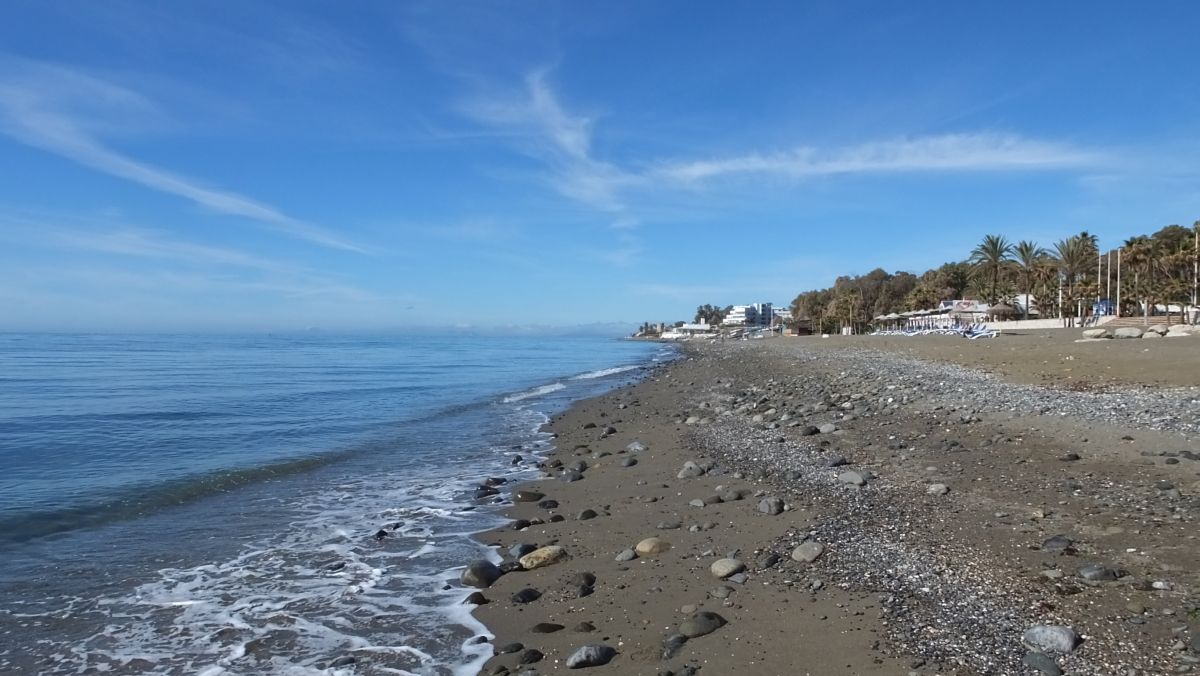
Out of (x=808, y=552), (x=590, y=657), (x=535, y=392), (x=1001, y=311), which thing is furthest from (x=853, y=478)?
(x=1001, y=311)

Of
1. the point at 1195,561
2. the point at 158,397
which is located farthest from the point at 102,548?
the point at 158,397

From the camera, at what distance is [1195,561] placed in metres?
5.69

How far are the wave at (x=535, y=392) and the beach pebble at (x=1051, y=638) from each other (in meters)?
24.3

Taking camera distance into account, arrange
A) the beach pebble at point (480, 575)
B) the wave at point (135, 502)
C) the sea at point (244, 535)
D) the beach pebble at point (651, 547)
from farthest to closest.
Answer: the wave at point (135, 502)
the beach pebble at point (651, 547)
the beach pebble at point (480, 575)
the sea at point (244, 535)

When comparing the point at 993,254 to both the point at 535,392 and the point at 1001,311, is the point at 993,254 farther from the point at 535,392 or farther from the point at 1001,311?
the point at 535,392

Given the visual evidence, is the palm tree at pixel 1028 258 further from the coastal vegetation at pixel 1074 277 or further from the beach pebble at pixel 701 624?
the beach pebble at pixel 701 624

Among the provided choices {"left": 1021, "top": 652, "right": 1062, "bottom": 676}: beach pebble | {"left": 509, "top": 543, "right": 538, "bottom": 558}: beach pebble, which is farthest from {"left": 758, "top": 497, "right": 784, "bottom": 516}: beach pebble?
{"left": 1021, "top": 652, "right": 1062, "bottom": 676}: beach pebble

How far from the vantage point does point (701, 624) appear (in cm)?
554

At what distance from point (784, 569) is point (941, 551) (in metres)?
1.51

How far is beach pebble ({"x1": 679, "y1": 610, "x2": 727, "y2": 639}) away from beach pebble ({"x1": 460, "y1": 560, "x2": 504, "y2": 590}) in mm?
2544

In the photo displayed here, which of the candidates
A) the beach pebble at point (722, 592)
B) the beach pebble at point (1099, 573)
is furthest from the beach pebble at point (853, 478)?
the beach pebble at point (722, 592)

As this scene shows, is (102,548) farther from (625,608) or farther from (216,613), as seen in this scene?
(625,608)

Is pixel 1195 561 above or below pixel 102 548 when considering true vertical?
above

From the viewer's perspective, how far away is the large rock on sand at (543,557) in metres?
7.74
